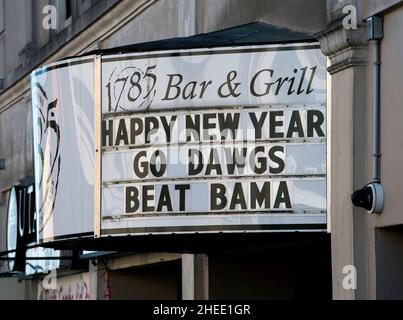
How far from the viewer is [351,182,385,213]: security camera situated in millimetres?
11852

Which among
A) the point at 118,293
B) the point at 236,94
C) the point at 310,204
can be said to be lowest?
the point at 118,293

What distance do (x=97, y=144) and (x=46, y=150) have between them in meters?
1.26

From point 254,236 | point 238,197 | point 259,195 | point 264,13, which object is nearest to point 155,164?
point 238,197

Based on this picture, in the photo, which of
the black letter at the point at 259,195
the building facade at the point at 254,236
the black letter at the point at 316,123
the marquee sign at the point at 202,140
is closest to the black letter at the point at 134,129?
the marquee sign at the point at 202,140

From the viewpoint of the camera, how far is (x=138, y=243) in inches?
605

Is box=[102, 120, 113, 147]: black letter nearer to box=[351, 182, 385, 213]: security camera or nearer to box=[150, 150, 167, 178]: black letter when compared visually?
box=[150, 150, 167, 178]: black letter

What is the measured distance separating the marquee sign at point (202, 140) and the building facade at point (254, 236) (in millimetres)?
328

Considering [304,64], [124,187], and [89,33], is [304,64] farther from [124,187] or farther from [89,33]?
[89,33]

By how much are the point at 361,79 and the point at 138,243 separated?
13.9ft

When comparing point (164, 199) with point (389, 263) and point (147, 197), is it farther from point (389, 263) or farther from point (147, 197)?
point (389, 263)

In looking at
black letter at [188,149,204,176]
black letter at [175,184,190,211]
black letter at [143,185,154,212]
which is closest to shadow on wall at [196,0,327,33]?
black letter at [188,149,204,176]

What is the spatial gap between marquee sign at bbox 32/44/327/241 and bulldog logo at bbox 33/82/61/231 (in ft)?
1.76

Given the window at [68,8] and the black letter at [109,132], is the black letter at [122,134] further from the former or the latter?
the window at [68,8]
